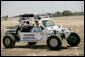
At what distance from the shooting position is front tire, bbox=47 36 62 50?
17.7 m

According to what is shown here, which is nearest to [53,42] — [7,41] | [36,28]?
[36,28]

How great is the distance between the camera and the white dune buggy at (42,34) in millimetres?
18000

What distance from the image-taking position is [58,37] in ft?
58.3

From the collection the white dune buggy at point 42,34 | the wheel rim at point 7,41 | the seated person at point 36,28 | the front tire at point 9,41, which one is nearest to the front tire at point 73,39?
the white dune buggy at point 42,34

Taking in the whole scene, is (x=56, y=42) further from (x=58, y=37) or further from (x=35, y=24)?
(x=35, y=24)

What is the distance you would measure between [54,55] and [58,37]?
2208mm

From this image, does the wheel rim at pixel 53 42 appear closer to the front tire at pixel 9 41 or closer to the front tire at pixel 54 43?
the front tire at pixel 54 43

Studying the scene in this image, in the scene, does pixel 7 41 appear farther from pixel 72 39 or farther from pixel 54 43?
pixel 72 39

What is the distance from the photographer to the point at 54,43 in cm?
1783

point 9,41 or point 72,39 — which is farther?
point 72,39

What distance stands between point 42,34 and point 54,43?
144 cm

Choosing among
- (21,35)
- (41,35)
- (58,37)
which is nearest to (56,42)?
(58,37)

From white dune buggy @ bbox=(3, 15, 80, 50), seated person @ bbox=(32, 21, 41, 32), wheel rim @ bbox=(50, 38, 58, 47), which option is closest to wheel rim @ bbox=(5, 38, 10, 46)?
white dune buggy @ bbox=(3, 15, 80, 50)

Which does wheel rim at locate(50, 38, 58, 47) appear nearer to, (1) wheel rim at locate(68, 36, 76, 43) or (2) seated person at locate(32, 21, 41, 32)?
(2) seated person at locate(32, 21, 41, 32)
